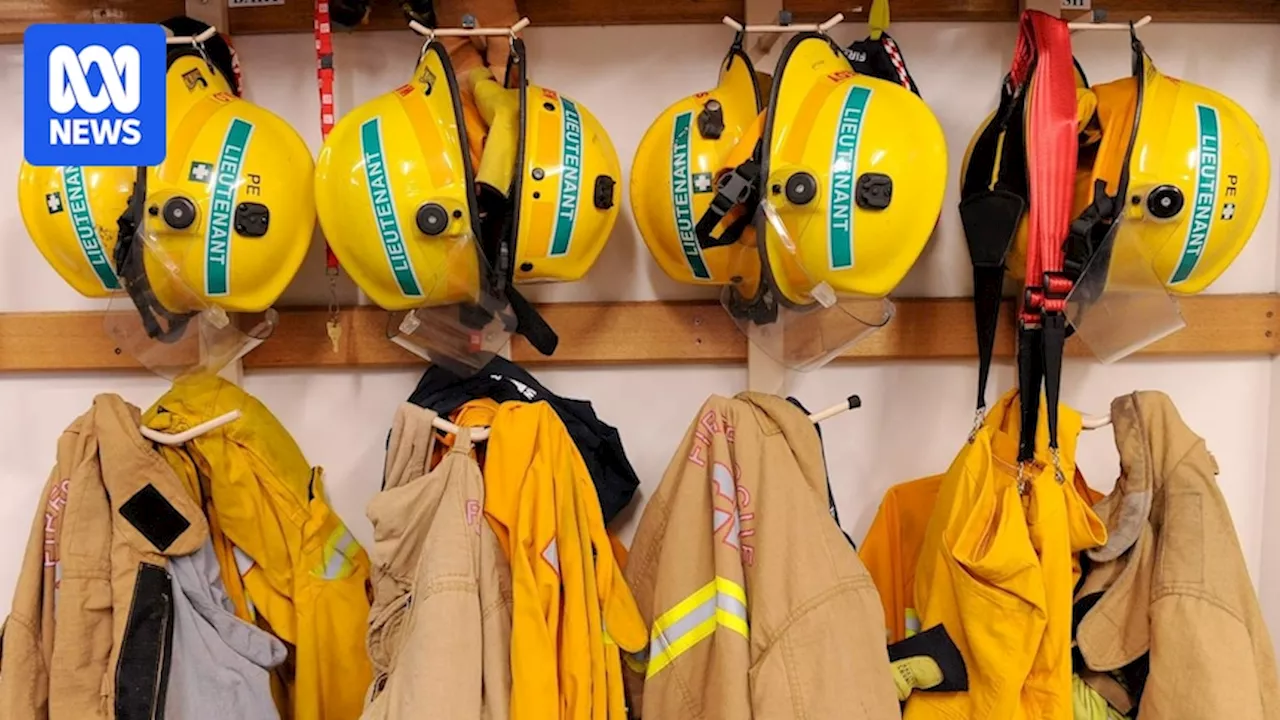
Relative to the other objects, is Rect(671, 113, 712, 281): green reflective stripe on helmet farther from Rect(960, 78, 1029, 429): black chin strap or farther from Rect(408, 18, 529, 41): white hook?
Rect(960, 78, 1029, 429): black chin strap

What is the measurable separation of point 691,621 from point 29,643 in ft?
2.66

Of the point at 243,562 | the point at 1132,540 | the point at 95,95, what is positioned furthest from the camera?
the point at 243,562

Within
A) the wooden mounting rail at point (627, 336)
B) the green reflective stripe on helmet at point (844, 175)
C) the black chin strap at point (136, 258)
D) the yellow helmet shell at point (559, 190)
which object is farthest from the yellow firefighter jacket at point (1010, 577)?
the black chin strap at point (136, 258)

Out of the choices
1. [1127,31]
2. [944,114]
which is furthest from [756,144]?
[1127,31]

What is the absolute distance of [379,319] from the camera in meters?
1.32

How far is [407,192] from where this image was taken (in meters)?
1.07

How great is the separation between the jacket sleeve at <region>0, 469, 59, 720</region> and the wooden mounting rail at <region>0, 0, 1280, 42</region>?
65 centimetres

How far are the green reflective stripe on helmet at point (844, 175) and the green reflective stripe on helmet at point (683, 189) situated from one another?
17 cm

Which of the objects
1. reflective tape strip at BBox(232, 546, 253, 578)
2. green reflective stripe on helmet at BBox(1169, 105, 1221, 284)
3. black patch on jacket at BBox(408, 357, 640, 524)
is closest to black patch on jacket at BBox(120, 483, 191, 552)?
reflective tape strip at BBox(232, 546, 253, 578)

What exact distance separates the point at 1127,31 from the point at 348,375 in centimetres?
124

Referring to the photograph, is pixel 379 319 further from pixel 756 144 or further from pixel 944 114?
pixel 944 114

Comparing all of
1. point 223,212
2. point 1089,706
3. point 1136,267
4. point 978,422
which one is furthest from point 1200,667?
point 223,212

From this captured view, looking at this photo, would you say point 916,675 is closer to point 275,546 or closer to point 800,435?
point 800,435

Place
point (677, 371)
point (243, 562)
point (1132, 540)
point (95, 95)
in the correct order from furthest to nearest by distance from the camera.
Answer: point (677, 371)
point (243, 562)
point (1132, 540)
point (95, 95)
